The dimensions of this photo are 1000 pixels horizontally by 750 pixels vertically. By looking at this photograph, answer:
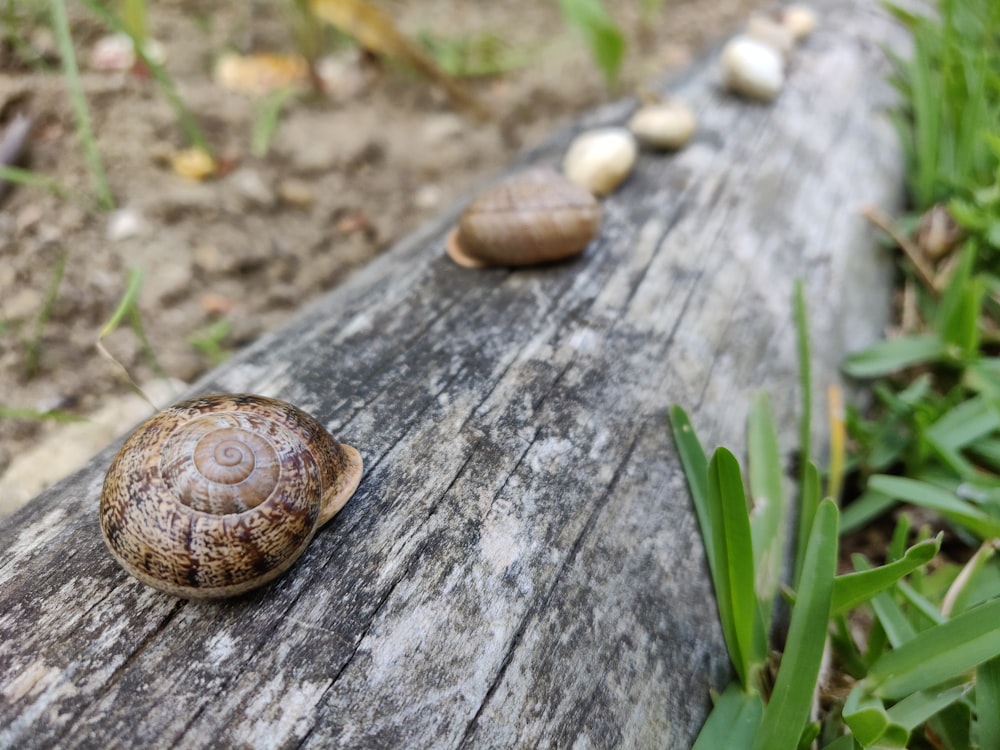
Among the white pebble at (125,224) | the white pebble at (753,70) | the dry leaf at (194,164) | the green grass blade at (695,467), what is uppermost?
the white pebble at (753,70)

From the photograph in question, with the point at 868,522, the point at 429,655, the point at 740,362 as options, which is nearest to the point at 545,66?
the point at 740,362

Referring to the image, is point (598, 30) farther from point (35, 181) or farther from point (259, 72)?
point (35, 181)

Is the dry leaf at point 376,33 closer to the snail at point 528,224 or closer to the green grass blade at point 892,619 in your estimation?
the snail at point 528,224

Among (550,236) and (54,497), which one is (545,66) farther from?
(54,497)

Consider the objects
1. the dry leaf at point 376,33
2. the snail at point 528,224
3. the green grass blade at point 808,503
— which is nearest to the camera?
the green grass blade at point 808,503

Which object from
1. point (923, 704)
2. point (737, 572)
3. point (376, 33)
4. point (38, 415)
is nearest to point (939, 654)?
point (923, 704)

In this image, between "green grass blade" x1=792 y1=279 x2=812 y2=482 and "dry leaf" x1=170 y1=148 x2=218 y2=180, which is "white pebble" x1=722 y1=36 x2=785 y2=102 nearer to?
"green grass blade" x1=792 y1=279 x2=812 y2=482

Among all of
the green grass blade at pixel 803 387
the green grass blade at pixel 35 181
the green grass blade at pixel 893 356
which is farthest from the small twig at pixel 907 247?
the green grass blade at pixel 35 181
